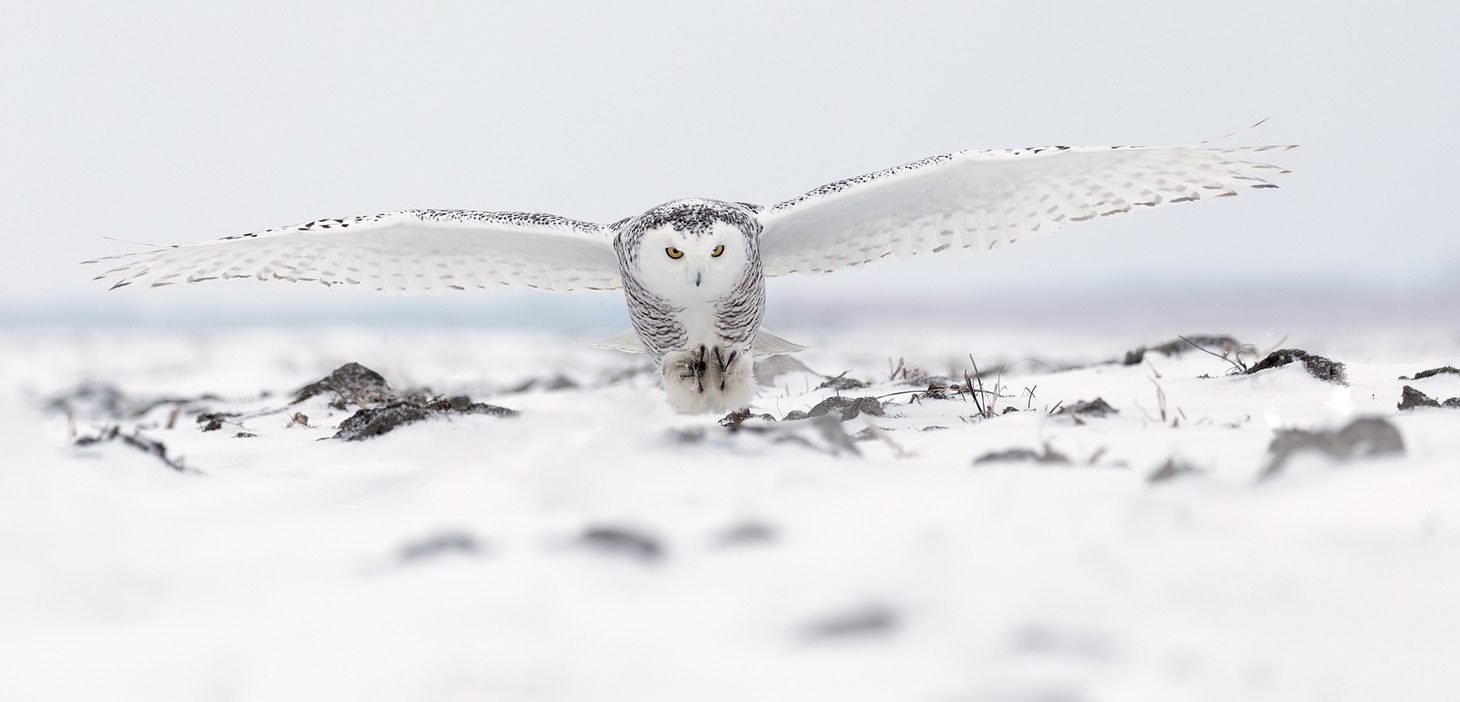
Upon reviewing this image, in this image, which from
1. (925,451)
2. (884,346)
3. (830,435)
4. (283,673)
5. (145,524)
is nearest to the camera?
(283,673)

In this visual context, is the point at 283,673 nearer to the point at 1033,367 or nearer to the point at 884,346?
the point at 1033,367

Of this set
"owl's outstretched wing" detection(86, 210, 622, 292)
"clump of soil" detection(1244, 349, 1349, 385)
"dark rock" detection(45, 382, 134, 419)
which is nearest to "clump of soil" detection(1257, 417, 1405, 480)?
"clump of soil" detection(1244, 349, 1349, 385)

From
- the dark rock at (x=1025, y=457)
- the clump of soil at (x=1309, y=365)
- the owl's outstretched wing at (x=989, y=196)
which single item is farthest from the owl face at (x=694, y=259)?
the clump of soil at (x=1309, y=365)

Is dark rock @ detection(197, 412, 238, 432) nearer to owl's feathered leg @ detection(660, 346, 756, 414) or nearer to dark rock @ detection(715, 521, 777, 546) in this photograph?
owl's feathered leg @ detection(660, 346, 756, 414)

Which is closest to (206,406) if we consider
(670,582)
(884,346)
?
(670,582)

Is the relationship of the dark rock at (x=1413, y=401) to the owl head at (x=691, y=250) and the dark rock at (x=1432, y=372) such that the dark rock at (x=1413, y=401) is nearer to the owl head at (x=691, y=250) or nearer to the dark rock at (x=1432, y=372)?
the dark rock at (x=1432, y=372)
